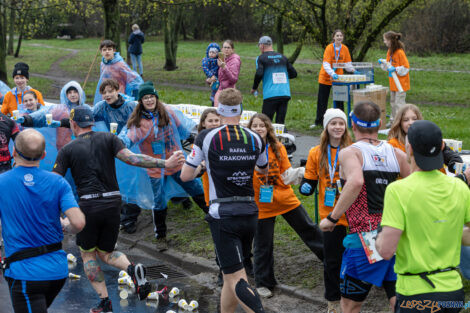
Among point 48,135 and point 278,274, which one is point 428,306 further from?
point 48,135

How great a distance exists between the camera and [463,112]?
16453mm

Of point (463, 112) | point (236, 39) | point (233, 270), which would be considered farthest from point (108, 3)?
point (236, 39)

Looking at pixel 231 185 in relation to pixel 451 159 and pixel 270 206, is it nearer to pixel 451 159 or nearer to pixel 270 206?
pixel 270 206

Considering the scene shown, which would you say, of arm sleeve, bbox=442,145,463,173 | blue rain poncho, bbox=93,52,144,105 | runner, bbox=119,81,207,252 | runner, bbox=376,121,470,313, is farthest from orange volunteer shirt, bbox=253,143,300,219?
blue rain poncho, bbox=93,52,144,105

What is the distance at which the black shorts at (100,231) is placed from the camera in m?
6.20

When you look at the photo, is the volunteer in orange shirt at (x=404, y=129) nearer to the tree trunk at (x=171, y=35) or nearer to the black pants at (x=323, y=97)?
the black pants at (x=323, y=97)

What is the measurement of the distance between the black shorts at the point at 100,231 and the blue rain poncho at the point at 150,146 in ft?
5.91

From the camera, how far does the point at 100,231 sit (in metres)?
6.32

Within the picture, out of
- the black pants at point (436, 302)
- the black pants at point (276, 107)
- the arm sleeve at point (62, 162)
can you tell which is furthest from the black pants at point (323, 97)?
the black pants at point (436, 302)

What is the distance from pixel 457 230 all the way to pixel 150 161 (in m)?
3.46

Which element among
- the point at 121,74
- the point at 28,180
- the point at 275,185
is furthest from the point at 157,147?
the point at 28,180

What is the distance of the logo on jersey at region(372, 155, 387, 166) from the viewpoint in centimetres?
486

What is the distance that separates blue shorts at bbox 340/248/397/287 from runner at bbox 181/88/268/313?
0.85 meters

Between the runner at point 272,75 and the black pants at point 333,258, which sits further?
the runner at point 272,75
